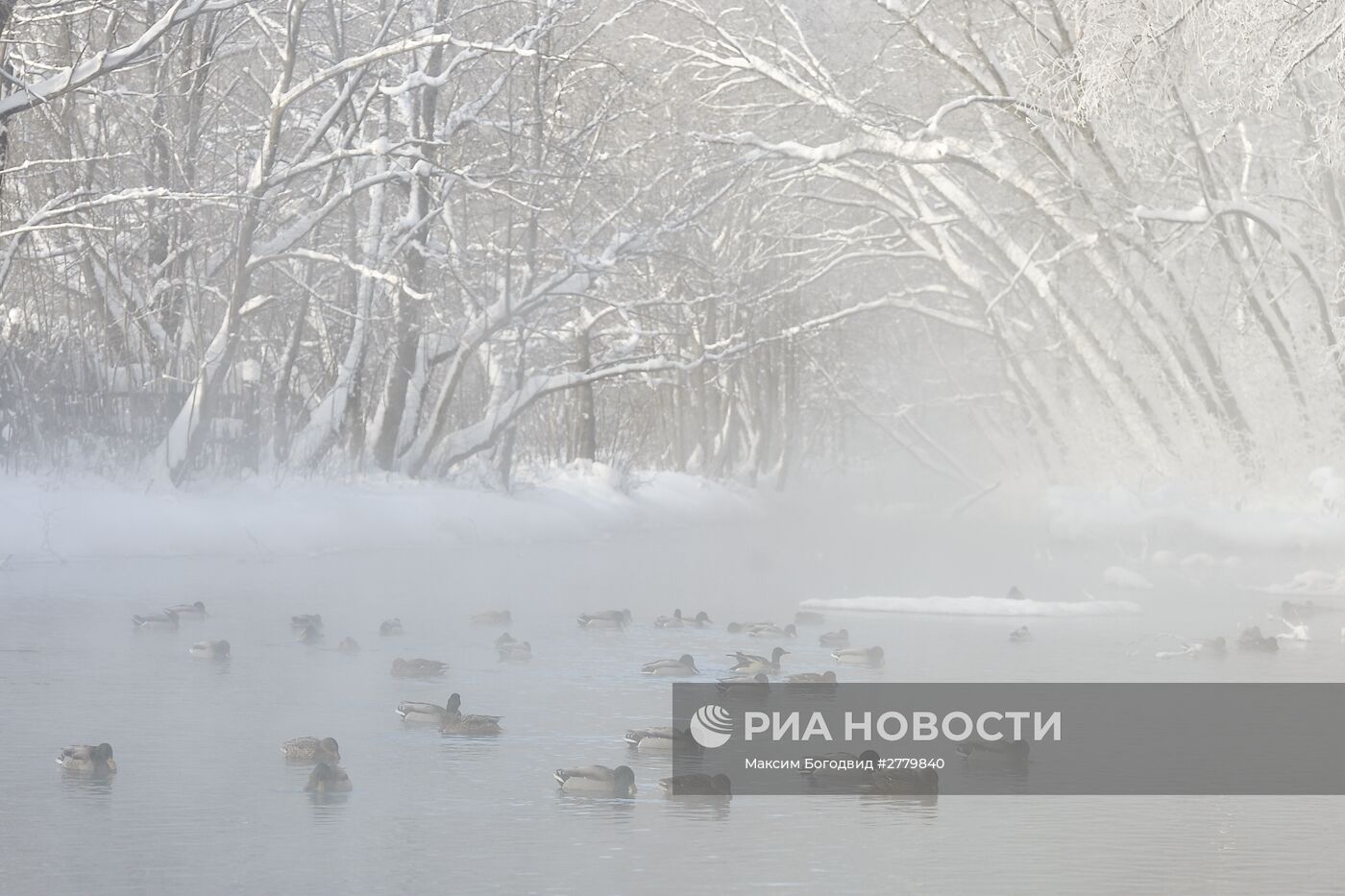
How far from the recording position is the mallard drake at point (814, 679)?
8.23 meters

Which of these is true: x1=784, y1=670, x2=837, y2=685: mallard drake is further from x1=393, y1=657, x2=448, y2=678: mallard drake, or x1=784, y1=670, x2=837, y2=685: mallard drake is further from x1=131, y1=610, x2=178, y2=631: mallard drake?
x1=131, y1=610, x2=178, y2=631: mallard drake

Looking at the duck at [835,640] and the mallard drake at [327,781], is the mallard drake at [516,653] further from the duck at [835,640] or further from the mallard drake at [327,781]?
the mallard drake at [327,781]

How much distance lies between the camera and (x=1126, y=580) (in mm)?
15305

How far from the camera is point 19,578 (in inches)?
464

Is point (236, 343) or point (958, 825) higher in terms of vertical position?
point (236, 343)

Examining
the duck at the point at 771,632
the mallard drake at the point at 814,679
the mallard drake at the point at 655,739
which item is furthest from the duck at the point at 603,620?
the mallard drake at the point at 655,739

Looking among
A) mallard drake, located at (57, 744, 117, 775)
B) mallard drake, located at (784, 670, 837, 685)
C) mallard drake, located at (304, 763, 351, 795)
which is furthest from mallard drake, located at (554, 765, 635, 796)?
mallard drake, located at (784, 670, 837, 685)

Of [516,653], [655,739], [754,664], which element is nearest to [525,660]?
[516,653]

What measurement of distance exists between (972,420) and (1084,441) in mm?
13321

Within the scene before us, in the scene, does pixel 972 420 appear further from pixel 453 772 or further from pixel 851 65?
pixel 453 772

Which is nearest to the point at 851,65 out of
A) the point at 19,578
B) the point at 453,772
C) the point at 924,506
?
the point at 924,506

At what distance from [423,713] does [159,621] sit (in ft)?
10.8

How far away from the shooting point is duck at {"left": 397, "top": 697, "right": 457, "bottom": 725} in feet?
23.0

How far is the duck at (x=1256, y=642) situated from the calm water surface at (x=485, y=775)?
147mm
